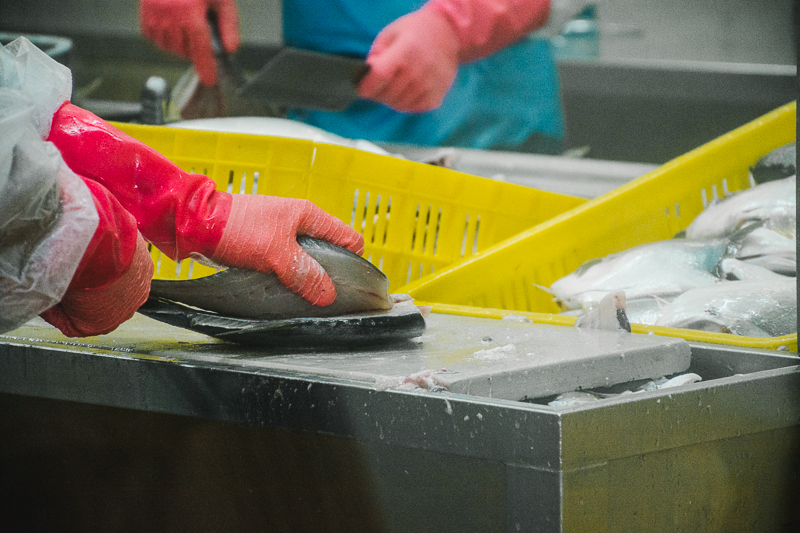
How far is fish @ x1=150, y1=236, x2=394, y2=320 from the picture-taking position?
48.5 inches

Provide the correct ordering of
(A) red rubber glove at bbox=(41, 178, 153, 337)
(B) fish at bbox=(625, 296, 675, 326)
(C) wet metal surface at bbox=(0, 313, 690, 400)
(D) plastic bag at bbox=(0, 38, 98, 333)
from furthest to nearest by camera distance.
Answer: (B) fish at bbox=(625, 296, 675, 326), (C) wet metal surface at bbox=(0, 313, 690, 400), (A) red rubber glove at bbox=(41, 178, 153, 337), (D) plastic bag at bbox=(0, 38, 98, 333)

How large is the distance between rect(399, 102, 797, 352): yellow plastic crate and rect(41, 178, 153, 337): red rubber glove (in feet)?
2.55

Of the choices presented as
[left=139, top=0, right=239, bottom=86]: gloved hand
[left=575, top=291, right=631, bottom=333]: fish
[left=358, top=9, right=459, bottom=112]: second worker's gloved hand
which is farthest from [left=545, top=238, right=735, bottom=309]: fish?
[left=139, top=0, right=239, bottom=86]: gloved hand

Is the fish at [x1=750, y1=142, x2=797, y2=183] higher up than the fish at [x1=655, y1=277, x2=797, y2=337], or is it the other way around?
the fish at [x1=750, y1=142, x2=797, y2=183]

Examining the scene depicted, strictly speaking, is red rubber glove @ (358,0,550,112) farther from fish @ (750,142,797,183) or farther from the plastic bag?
the plastic bag

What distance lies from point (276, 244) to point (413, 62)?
193 centimetres

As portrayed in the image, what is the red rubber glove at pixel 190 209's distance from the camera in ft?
3.89

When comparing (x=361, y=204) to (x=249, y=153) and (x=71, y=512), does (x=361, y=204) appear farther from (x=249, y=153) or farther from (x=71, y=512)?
(x=71, y=512)

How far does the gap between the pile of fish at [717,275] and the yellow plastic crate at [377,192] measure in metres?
0.33

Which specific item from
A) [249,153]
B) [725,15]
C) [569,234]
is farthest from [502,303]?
[725,15]

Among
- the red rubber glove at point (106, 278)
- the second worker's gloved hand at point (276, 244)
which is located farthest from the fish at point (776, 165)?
the red rubber glove at point (106, 278)

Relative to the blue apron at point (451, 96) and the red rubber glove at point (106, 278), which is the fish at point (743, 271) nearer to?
the red rubber glove at point (106, 278)

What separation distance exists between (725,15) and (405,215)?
554 centimetres

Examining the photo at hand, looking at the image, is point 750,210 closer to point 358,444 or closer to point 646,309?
point 646,309
